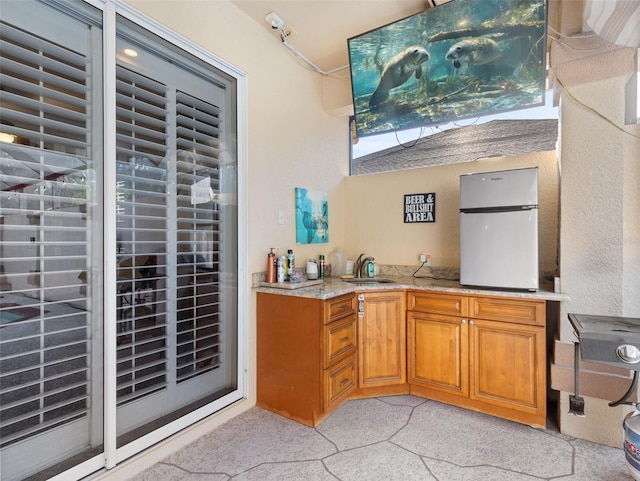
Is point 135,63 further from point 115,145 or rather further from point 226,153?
point 226,153

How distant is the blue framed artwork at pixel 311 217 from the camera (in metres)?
3.13

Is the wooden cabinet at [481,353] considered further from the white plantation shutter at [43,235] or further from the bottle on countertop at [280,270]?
the white plantation shutter at [43,235]

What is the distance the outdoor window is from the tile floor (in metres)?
0.31

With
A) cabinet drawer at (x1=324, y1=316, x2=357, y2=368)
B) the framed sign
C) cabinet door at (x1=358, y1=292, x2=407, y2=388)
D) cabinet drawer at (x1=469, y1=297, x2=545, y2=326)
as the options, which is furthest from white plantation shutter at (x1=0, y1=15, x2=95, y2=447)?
the framed sign

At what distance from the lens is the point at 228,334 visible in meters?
2.50

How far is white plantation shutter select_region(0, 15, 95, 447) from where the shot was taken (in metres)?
1.45

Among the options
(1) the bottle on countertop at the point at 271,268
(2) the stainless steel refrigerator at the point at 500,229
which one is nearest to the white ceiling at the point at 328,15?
(2) the stainless steel refrigerator at the point at 500,229

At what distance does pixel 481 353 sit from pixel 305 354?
1340 millimetres

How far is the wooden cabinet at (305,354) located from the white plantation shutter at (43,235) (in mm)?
1186

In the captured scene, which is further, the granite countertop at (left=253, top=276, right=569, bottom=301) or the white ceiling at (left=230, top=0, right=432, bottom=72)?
the white ceiling at (left=230, top=0, right=432, bottom=72)

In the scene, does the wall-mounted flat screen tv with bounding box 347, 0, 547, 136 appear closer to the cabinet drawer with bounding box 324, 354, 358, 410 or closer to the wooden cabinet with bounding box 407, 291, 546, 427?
the wooden cabinet with bounding box 407, 291, 546, 427

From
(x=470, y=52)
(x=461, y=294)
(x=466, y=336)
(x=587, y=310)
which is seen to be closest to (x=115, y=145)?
(x=470, y=52)

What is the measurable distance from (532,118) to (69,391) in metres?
3.88

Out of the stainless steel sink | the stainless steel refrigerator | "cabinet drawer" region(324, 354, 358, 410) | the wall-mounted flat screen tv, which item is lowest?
"cabinet drawer" region(324, 354, 358, 410)
